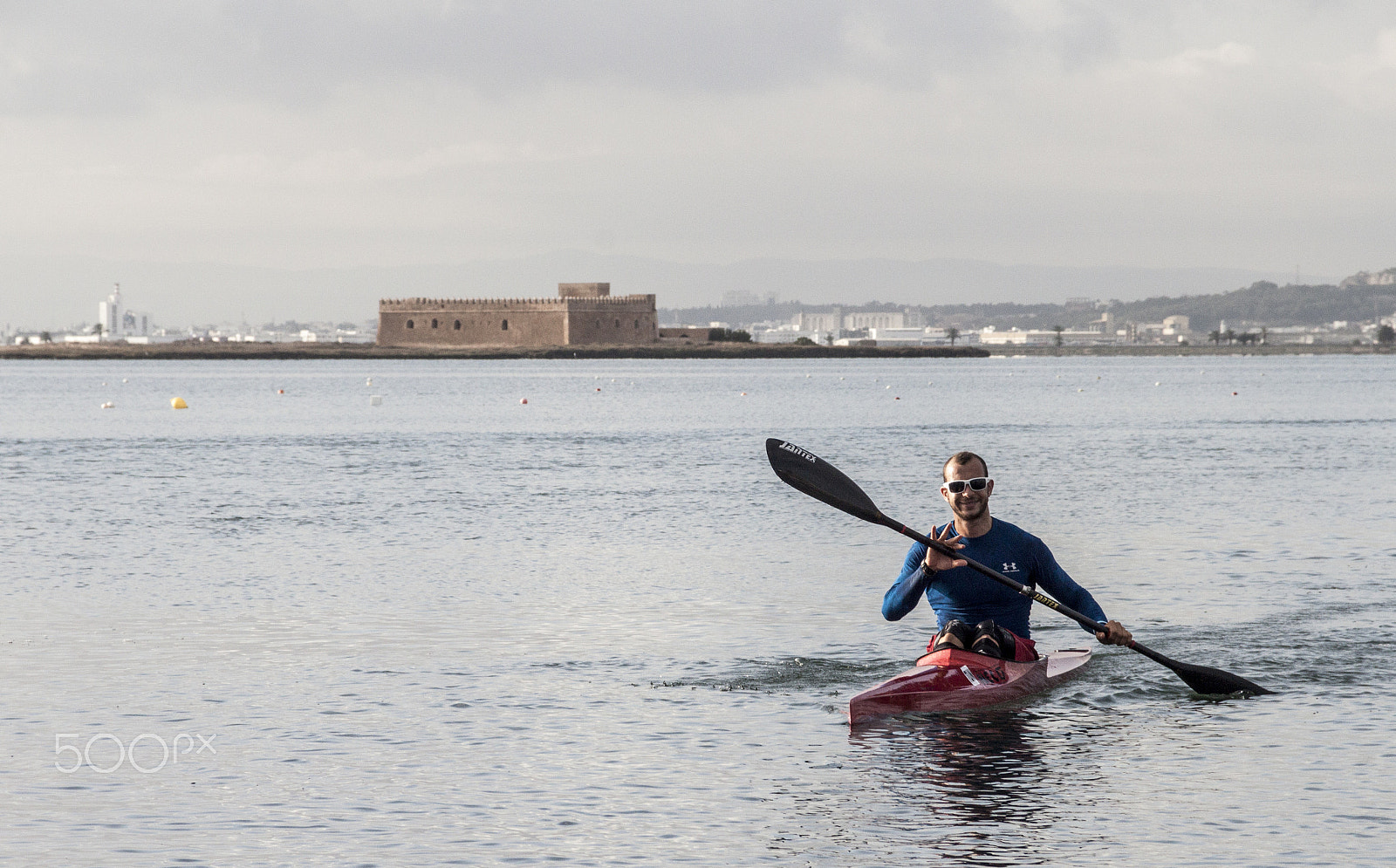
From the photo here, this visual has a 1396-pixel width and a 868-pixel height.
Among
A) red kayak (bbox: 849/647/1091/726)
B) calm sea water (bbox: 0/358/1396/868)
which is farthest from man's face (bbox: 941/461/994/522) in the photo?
calm sea water (bbox: 0/358/1396/868)

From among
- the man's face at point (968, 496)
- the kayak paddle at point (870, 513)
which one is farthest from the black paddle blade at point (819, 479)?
the man's face at point (968, 496)

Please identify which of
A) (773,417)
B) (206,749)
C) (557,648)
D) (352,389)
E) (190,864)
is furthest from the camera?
(352,389)

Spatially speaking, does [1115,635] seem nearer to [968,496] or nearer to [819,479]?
[968,496]

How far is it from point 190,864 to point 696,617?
863 cm

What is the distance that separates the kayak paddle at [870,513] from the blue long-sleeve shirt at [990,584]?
0.27 feet

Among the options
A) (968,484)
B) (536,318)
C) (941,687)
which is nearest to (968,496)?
(968,484)

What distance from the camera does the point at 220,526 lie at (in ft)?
83.3

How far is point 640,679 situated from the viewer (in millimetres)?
13078

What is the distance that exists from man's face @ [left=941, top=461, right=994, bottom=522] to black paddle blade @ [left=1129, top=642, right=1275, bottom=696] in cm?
231

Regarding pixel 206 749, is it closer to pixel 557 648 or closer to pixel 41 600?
pixel 557 648

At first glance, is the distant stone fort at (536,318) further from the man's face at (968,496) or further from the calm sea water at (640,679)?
the man's face at (968,496)

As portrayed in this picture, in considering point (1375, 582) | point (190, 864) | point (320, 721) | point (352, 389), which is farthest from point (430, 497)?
point (352, 389)

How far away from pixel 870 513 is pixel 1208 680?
274 cm

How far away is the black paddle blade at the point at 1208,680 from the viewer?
40.3 ft
